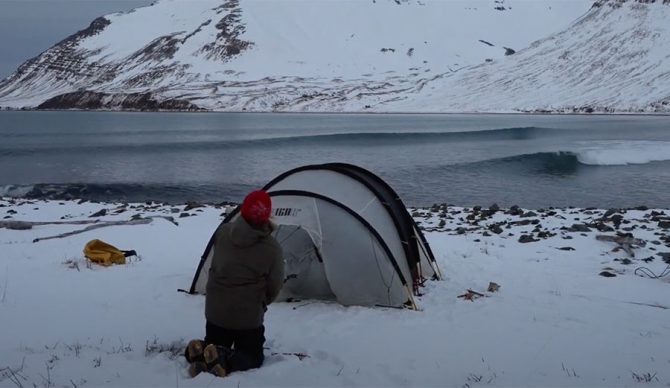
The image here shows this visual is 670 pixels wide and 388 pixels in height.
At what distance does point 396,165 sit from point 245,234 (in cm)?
3530

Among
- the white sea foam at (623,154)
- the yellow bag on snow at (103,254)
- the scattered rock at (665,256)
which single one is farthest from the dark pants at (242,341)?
the white sea foam at (623,154)

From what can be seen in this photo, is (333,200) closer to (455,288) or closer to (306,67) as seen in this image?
(455,288)

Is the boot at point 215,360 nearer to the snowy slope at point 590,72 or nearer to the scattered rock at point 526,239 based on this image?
the scattered rock at point 526,239

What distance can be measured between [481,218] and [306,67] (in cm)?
Result: 17873

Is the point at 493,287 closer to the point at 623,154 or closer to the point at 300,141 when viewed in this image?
the point at 623,154

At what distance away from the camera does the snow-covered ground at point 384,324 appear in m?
6.04

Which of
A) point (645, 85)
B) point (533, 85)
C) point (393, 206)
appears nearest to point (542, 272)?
point (393, 206)

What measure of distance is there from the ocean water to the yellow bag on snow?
54.3 feet

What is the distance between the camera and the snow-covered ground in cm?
604

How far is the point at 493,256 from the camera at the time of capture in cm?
1195

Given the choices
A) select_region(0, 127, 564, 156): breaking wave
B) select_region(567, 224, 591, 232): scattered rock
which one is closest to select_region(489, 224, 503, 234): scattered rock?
select_region(567, 224, 591, 232): scattered rock

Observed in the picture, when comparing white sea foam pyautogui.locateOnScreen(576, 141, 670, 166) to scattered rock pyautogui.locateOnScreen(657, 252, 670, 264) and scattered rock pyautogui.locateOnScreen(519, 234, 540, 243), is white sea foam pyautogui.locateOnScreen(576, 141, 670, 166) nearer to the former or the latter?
scattered rock pyautogui.locateOnScreen(519, 234, 540, 243)

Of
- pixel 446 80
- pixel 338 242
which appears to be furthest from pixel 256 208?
pixel 446 80

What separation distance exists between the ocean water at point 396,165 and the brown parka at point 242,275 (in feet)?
66.6
